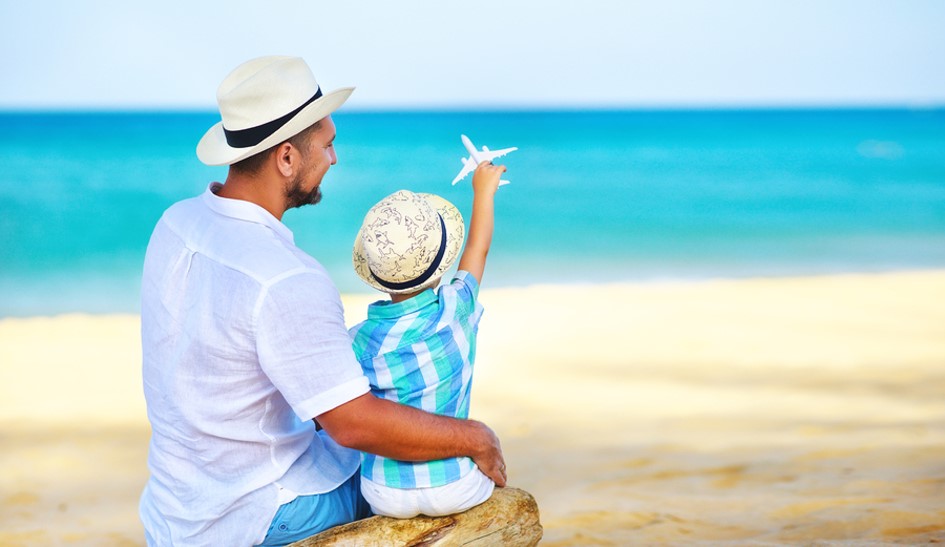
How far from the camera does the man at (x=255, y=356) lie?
218 cm

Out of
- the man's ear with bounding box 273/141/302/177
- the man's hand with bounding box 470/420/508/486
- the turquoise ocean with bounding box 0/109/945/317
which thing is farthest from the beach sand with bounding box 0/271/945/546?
the turquoise ocean with bounding box 0/109/945/317

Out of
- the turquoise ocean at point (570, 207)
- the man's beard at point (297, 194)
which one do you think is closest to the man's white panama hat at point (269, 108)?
the man's beard at point (297, 194)

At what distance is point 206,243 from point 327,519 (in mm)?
748

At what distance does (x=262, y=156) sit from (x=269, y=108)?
0.11m

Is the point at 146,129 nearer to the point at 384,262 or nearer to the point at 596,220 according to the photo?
the point at 596,220

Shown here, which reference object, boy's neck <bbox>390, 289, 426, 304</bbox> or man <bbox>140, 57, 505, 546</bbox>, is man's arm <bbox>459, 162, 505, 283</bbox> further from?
man <bbox>140, 57, 505, 546</bbox>

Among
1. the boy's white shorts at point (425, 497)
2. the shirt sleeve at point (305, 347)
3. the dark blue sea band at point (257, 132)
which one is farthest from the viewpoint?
the boy's white shorts at point (425, 497)

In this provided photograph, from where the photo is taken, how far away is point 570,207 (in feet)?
64.2

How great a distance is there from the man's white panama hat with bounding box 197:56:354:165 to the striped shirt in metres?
0.48

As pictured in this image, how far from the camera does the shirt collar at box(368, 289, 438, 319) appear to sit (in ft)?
7.93

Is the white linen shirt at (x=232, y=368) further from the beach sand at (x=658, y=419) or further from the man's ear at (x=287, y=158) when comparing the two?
the beach sand at (x=658, y=419)

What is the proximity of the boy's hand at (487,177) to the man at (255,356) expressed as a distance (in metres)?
0.51

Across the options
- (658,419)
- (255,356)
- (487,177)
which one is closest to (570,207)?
(658,419)

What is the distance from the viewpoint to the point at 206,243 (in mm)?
2297
